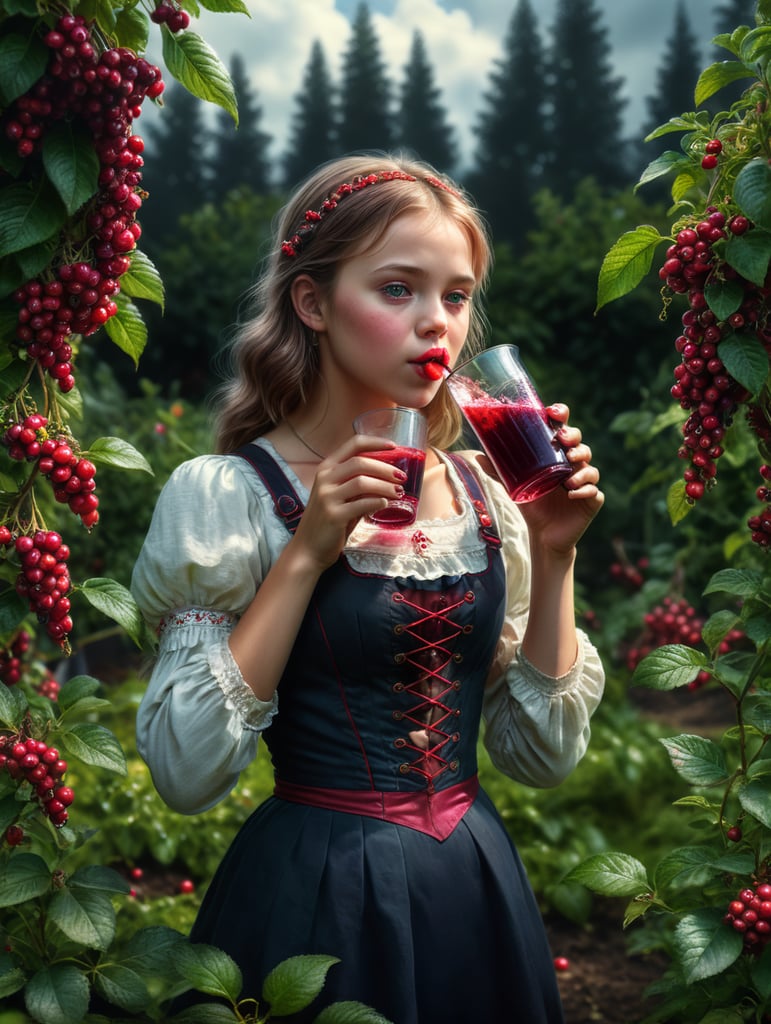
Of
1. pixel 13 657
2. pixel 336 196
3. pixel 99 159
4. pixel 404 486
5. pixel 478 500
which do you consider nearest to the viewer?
pixel 99 159

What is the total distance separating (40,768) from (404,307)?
91 cm

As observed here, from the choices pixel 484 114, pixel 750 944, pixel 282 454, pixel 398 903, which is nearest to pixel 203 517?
pixel 282 454

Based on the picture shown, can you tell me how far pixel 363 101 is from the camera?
9.58 metres

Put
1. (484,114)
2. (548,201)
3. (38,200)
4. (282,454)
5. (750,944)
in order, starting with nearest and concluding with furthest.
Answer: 1. (38,200)
2. (750,944)
3. (282,454)
4. (548,201)
5. (484,114)

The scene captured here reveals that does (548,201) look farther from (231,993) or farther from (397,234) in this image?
(231,993)

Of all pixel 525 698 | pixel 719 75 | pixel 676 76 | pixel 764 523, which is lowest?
pixel 676 76

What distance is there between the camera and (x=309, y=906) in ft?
5.80

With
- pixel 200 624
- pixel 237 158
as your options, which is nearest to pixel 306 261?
pixel 200 624

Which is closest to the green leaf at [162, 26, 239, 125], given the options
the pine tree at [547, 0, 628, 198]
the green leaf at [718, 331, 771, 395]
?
the green leaf at [718, 331, 771, 395]

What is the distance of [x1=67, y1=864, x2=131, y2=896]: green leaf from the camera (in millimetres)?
1719

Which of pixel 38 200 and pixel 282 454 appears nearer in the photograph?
pixel 38 200

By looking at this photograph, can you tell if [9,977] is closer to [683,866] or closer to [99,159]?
[683,866]

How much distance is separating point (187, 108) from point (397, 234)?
830 centimetres

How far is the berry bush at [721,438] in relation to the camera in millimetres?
1605
